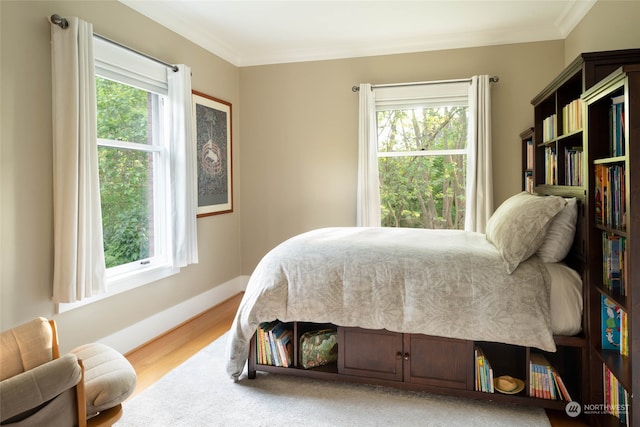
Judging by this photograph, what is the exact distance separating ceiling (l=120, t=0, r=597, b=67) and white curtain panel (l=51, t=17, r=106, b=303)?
2.53ft

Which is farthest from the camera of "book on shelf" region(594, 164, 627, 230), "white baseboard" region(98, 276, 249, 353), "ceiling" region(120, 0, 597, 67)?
"ceiling" region(120, 0, 597, 67)

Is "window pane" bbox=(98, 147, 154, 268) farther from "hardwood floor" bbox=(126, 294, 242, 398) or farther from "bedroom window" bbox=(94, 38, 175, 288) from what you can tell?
"hardwood floor" bbox=(126, 294, 242, 398)

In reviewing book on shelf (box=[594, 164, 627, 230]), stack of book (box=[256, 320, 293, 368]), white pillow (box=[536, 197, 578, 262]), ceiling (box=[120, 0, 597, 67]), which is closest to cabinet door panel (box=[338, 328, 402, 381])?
stack of book (box=[256, 320, 293, 368])

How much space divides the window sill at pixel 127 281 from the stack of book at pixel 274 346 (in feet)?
3.73

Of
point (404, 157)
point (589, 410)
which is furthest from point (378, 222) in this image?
point (589, 410)

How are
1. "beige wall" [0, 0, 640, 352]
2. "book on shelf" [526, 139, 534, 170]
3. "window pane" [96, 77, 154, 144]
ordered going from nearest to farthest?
"beige wall" [0, 0, 640, 352], "window pane" [96, 77, 154, 144], "book on shelf" [526, 139, 534, 170]

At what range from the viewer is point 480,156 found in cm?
391

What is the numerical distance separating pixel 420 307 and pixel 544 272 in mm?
643


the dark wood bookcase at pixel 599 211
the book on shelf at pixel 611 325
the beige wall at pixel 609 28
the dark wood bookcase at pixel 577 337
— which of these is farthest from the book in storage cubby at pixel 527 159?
the book on shelf at pixel 611 325

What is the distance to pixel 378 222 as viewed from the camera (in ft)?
14.0

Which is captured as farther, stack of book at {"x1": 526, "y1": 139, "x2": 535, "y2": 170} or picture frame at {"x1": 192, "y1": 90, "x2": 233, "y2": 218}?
picture frame at {"x1": 192, "y1": 90, "x2": 233, "y2": 218}

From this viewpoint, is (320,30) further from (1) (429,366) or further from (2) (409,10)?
(1) (429,366)

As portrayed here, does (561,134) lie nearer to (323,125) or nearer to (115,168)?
(323,125)

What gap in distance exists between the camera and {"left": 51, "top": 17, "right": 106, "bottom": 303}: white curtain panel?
7.98ft
